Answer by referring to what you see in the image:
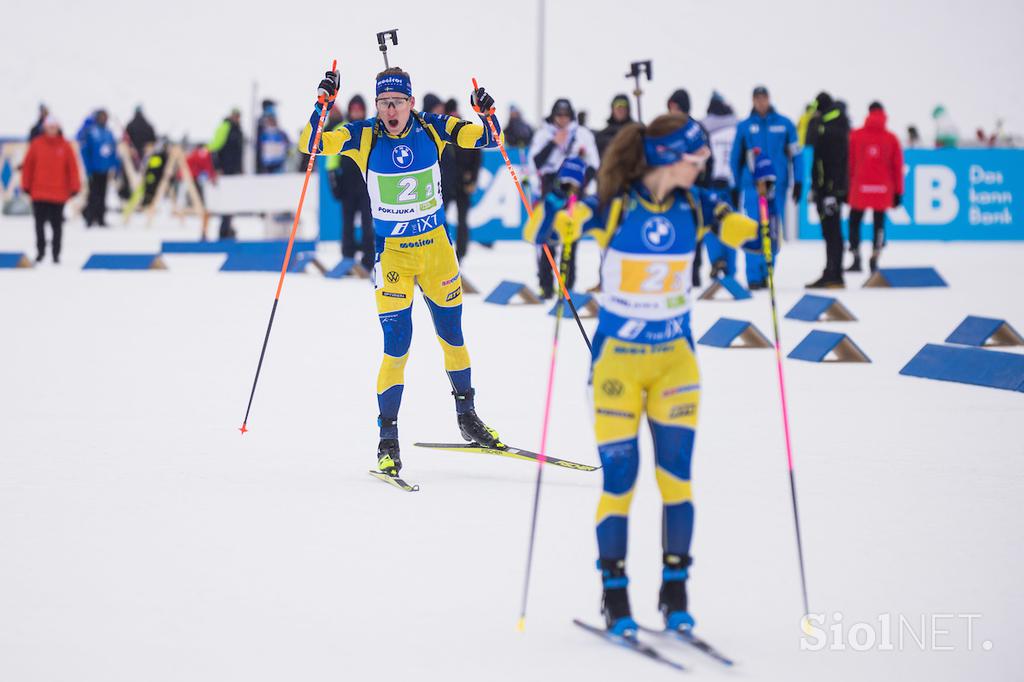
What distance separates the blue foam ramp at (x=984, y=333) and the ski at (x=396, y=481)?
242 inches

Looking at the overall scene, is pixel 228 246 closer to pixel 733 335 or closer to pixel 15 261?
pixel 15 261

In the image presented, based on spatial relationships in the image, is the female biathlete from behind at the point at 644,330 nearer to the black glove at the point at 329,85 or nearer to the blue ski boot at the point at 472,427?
the blue ski boot at the point at 472,427

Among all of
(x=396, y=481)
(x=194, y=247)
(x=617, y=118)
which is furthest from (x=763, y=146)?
(x=194, y=247)

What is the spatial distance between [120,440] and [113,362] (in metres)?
3.39

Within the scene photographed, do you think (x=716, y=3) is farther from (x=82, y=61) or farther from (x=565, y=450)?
(x=565, y=450)

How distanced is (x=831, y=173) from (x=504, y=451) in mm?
10008

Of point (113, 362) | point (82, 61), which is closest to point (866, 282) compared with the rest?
point (113, 362)

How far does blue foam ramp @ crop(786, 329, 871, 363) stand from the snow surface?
0.53 ft

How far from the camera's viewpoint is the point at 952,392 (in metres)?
9.93

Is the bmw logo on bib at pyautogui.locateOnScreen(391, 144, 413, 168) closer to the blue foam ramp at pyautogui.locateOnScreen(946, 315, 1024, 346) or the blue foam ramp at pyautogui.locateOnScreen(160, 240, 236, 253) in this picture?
the blue foam ramp at pyautogui.locateOnScreen(946, 315, 1024, 346)

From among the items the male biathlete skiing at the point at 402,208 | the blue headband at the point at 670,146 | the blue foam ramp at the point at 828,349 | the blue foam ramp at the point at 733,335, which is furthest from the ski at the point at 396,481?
the blue foam ramp at the point at 733,335

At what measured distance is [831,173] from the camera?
16906 millimetres

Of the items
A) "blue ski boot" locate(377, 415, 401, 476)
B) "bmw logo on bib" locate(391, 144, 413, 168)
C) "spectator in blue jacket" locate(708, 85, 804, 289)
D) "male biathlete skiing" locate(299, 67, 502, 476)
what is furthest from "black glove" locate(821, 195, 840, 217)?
"blue ski boot" locate(377, 415, 401, 476)

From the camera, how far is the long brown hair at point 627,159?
16.6ft
